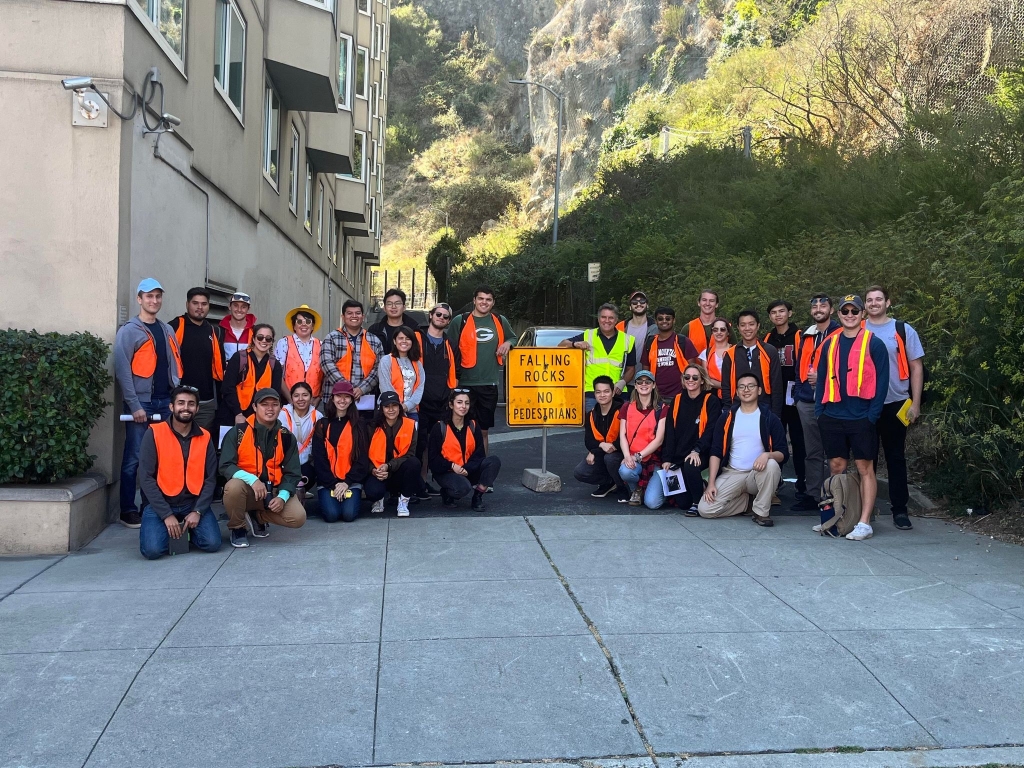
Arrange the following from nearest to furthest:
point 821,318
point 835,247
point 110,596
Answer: point 110,596, point 821,318, point 835,247

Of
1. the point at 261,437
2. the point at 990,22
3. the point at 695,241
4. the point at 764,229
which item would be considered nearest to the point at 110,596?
the point at 261,437

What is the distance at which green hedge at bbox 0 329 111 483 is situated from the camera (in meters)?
6.79

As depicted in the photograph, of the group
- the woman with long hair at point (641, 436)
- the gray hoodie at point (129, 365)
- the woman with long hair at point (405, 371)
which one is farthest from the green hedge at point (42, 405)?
the woman with long hair at point (641, 436)

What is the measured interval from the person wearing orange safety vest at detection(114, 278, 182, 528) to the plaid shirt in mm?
1413

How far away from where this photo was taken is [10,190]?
7.66m

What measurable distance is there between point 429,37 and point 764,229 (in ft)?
314

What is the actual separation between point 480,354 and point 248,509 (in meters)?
3.07

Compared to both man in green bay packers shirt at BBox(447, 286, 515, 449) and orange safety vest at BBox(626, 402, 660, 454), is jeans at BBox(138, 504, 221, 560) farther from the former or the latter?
orange safety vest at BBox(626, 402, 660, 454)

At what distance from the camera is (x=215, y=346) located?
870cm

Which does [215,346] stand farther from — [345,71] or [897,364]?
[345,71]

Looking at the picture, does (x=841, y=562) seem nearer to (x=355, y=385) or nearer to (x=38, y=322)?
(x=355, y=385)

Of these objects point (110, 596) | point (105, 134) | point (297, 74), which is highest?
point (297, 74)

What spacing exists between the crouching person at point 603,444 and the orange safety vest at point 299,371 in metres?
2.54

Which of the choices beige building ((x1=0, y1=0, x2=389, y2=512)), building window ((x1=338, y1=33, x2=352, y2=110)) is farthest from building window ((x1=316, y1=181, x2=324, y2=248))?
beige building ((x1=0, y1=0, x2=389, y2=512))
